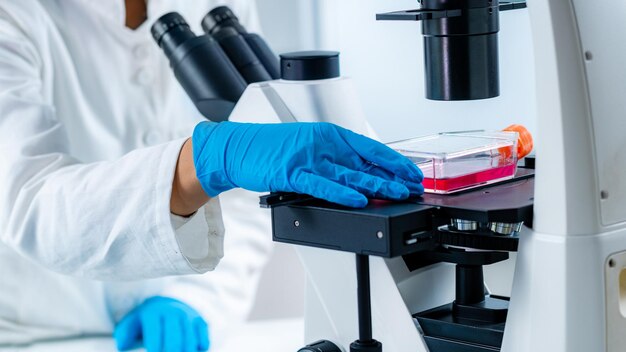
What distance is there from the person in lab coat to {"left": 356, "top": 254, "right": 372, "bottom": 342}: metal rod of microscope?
0.08m

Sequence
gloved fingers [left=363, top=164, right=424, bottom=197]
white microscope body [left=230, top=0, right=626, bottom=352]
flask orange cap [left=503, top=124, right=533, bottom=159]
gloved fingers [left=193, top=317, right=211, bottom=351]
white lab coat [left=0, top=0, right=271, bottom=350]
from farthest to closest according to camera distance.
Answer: gloved fingers [left=193, top=317, right=211, bottom=351], white lab coat [left=0, top=0, right=271, bottom=350], flask orange cap [left=503, top=124, right=533, bottom=159], gloved fingers [left=363, top=164, right=424, bottom=197], white microscope body [left=230, top=0, right=626, bottom=352]

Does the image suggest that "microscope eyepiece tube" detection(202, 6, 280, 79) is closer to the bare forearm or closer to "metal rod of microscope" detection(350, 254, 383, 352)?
the bare forearm

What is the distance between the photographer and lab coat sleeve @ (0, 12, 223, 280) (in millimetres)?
1127

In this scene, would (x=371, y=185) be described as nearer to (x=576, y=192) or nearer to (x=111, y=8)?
(x=576, y=192)

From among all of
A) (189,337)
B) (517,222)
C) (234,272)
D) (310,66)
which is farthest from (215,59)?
(234,272)

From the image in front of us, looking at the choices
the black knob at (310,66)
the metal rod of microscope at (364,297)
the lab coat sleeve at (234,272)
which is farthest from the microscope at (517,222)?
the lab coat sleeve at (234,272)

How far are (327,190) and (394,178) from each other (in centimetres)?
10

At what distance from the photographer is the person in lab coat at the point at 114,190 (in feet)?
3.69

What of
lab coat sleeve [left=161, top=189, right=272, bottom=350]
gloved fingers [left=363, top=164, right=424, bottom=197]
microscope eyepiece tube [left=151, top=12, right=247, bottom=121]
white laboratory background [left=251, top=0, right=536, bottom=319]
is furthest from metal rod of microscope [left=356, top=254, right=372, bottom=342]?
lab coat sleeve [left=161, top=189, right=272, bottom=350]

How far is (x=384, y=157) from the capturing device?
36.4 inches

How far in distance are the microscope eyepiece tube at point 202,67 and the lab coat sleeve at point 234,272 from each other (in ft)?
1.97

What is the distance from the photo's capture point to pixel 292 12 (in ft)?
7.93

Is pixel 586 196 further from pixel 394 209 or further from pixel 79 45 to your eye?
pixel 79 45

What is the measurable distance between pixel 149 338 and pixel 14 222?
391 millimetres
